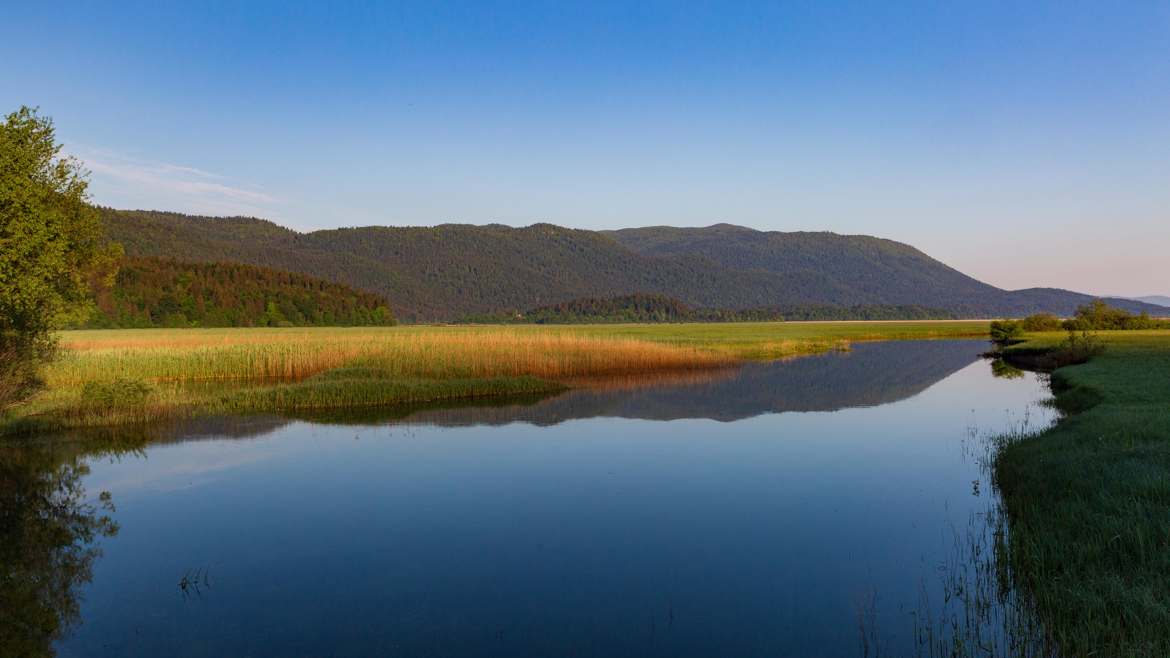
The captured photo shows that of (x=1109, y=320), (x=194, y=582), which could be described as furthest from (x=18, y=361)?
(x=1109, y=320)

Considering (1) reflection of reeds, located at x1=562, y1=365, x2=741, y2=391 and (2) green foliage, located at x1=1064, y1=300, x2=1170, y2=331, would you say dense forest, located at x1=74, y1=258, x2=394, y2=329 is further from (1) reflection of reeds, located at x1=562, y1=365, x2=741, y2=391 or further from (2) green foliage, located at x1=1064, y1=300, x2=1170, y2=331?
(2) green foliage, located at x1=1064, y1=300, x2=1170, y2=331

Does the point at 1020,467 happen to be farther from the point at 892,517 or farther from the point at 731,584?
the point at 731,584

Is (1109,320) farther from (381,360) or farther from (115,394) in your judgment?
(115,394)

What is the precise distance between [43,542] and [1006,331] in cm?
8354

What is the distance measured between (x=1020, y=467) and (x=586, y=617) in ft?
32.1

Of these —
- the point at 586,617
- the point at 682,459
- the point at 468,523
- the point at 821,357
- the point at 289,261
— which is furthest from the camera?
the point at 289,261

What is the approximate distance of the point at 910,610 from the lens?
773cm

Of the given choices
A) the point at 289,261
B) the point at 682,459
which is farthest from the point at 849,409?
→ the point at 289,261

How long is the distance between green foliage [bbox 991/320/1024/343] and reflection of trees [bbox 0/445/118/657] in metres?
75.9

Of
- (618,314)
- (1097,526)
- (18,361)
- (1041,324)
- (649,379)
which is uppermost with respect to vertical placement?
(618,314)

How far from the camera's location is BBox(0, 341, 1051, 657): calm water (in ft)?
24.2

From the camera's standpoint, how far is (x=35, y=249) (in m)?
16.6

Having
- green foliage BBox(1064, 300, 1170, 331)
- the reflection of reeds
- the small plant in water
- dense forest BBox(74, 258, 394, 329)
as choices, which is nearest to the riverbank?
the reflection of reeds

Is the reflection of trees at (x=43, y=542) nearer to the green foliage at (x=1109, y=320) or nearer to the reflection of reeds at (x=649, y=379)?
the reflection of reeds at (x=649, y=379)
